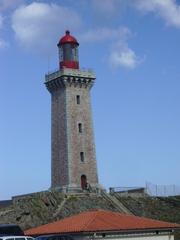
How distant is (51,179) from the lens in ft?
216

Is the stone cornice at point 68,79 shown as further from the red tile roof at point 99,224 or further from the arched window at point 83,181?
the red tile roof at point 99,224

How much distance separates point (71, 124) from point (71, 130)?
0.66 m

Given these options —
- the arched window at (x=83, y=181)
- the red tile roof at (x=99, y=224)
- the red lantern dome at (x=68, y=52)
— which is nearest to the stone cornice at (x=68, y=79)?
the red lantern dome at (x=68, y=52)

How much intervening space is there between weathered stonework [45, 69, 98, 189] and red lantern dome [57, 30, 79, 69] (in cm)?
127

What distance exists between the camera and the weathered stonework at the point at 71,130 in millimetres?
63938

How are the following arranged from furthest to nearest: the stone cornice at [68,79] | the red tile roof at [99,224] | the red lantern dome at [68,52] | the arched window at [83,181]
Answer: the red lantern dome at [68,52] < the stone cornice at [68,79] < the arched window at [83,181] < the red tile roof at [99,224]

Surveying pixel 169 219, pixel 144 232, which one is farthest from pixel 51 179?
pixel 144 232

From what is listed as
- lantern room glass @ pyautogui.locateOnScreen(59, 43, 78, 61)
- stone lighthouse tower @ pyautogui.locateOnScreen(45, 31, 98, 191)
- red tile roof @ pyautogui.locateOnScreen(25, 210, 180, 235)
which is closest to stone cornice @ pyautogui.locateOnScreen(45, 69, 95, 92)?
stone lighthouse tower @ pyautogui.locateOnScreen(45, 31, 98, 191)

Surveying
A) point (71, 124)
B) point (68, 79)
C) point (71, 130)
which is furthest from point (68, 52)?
point (71, 130)

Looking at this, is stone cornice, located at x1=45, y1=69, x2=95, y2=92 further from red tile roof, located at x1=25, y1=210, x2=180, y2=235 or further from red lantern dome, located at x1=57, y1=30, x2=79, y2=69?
red tile roof, located at x1=25, y1=210, x2=180, y2=235

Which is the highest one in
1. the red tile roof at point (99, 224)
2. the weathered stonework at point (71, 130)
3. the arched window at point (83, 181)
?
the weathered stonework at point (71, 130)

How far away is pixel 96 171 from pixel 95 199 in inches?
237

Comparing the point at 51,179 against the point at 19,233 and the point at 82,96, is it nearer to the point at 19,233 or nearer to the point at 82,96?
the point at 82,96

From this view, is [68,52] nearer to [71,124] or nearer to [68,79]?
[68,79]
